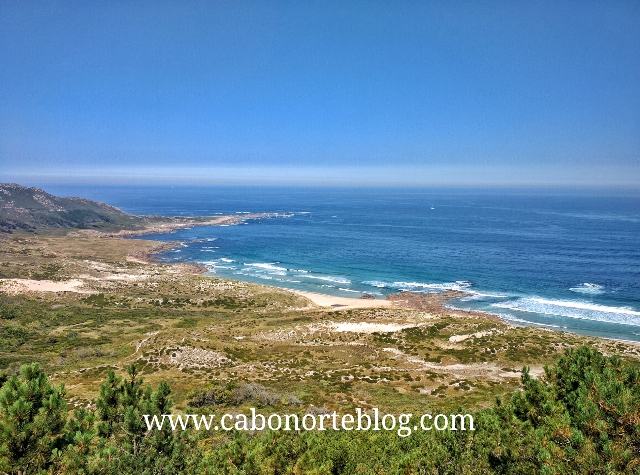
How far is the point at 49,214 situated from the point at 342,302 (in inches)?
4944

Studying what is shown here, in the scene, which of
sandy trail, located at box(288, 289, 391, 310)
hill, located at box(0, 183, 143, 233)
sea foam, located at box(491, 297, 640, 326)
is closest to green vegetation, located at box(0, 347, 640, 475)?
sandy trail, located at box(288, 289, 391, 310)

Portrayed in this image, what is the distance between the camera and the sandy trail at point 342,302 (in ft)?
182

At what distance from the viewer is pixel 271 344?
3966cm

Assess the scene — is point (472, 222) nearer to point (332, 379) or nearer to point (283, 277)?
point (283, 277)

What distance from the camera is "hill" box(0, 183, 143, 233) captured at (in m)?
119

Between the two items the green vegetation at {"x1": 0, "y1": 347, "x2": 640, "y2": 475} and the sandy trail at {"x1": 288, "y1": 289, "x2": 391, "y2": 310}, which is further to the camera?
the sandy trail at {"x1": 288, "y1": 289, "x2": 391, "y2": 310}

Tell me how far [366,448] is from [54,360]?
33.8 meters

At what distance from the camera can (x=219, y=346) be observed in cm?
3688

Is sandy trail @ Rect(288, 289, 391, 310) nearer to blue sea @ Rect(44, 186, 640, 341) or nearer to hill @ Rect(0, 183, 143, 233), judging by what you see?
blue sea @ Rect(44, 186, 640, 341)

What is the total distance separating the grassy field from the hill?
222ft

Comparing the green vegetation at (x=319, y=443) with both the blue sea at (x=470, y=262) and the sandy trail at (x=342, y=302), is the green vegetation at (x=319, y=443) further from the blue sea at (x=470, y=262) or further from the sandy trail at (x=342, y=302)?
the blue sea at (x=470, y=262)

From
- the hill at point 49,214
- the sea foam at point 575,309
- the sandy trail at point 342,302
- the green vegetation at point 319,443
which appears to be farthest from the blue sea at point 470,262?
the green vegetation at point 319,443

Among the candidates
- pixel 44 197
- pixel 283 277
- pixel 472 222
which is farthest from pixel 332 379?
pixel 44 197

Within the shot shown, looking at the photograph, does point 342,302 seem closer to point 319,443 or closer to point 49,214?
point 319,443
